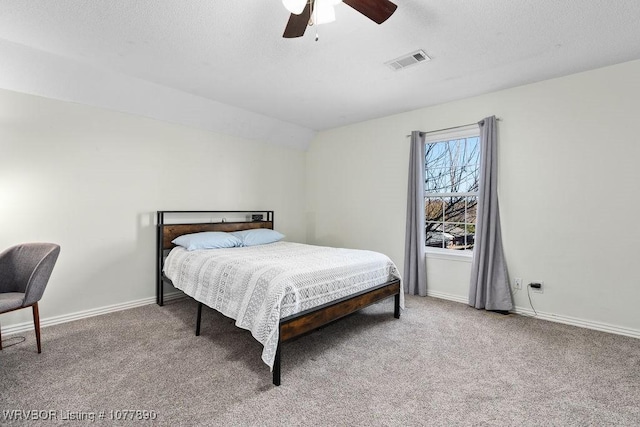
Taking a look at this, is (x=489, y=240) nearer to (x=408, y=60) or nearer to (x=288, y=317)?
(x=408, y=60)

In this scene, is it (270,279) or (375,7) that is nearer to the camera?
(375,7)

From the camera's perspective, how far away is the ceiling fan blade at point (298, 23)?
68.8 inches

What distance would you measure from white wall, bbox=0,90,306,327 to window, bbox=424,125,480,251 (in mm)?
2880

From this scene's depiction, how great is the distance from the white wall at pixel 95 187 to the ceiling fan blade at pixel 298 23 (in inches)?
96.0

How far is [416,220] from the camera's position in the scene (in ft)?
12.9

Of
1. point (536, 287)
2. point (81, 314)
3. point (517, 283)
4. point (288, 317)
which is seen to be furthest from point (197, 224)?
point (536, 287)

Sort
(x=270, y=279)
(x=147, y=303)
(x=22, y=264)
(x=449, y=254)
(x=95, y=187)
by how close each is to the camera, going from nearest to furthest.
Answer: (x=270, y=279), (x=22, y=264), (x=95, y=187), (x=147, y=303), (x=449, y=254)

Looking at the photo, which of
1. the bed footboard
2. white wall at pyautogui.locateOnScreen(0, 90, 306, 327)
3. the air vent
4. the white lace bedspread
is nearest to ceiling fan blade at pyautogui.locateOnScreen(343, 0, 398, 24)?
the air vent

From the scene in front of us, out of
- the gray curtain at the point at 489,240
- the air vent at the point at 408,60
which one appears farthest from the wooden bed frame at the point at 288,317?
the air vent at the point at 408,60

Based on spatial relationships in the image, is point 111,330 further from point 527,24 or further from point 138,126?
point 527,24

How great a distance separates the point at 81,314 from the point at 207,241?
140 centimetres

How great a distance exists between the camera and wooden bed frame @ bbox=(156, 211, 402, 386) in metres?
2.07

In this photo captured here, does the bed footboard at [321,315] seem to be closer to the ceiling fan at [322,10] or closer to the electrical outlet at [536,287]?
the electrical outlet at [536,287]

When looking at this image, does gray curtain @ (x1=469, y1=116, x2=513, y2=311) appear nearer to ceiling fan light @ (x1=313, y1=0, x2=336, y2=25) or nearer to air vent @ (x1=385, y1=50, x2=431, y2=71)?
air vent @ (x1=385, y1=50, x2=431, y2=71)
